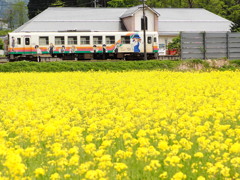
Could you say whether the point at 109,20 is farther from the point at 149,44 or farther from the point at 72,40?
the point at 72,40

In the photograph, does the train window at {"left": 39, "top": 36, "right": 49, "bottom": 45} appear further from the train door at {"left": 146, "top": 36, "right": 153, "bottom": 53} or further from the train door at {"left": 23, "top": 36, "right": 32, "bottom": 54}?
the train door at {"left": 146, "top": 36, "right": 153, "bottom": 53}

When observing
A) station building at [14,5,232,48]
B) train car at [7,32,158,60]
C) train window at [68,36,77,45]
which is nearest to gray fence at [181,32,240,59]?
train car at [7,32,158,60]

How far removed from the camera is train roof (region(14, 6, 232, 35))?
45.1m

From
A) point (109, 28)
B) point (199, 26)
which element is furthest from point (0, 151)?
point (199, 26)

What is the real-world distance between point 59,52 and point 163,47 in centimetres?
1617

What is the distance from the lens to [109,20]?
47.4m

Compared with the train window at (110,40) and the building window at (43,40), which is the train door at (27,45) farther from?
the train window at (110,40)

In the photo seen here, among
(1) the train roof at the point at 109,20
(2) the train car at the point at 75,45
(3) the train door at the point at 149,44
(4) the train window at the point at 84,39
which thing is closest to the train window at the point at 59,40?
(2) the train car at the point at 75,45

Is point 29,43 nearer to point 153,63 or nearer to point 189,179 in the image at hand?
point 153,63

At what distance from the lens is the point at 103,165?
12.8ft

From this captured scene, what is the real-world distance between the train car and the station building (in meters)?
8.96

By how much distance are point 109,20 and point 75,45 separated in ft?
45.6

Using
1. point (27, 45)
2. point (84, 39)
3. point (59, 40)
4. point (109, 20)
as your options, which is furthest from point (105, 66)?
point (109, 20)

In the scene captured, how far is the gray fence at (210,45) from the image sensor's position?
79.5 feet
